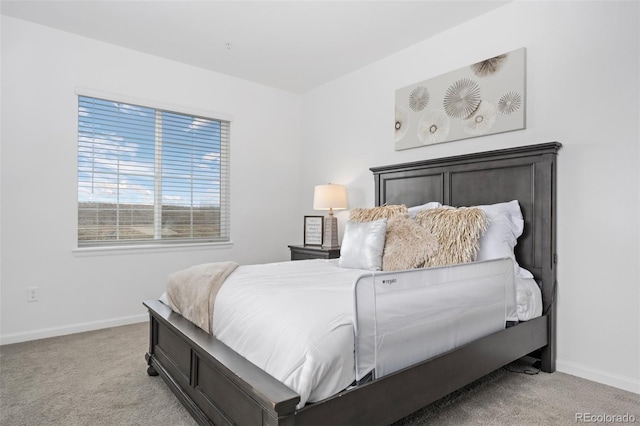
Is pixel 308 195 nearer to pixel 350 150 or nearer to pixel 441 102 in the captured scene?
pixel 350 150

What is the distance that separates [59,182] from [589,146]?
3.96 m

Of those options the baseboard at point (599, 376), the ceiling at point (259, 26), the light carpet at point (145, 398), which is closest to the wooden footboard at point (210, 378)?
the light carpet at point (145, 398)

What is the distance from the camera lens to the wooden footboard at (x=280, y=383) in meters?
1.20

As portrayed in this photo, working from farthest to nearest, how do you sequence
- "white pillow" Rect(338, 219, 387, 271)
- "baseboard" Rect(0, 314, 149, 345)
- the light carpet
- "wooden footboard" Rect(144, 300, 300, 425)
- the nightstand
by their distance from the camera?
the nightstand
"baseboard" Rect(0, 314, 149, 345)
"white pillow" Rect(338, 219, 387, 271)
the light carpet
"wooden footboard" Rect(144, 300, 300, 425)

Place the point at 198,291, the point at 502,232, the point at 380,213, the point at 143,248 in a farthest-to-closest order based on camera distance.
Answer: the point at 143,248 < the point at 380,213 < the point at 502,232 < the point at 198,291

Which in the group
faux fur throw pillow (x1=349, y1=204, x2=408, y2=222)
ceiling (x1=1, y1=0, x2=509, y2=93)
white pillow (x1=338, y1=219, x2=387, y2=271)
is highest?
ceiling (x1=1, y1=0, x2=509, y2=93)

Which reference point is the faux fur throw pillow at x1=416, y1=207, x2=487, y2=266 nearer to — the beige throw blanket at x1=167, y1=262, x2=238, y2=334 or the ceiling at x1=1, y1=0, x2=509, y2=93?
the beige throw blanket at x1=167, y1=262, x2=238, y2=334

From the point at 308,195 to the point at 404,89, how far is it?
1775mm

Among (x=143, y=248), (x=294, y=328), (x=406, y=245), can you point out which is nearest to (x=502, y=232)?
(x=406, y=245)

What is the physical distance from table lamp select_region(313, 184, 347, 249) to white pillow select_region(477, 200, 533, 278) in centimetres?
159

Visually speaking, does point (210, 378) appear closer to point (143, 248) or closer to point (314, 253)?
point (314, 253)

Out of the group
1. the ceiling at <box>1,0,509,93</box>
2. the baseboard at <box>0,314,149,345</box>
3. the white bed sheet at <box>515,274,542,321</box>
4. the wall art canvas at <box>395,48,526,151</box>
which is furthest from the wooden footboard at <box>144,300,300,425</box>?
the wall art canvas at <box>395,48,526,151</box>

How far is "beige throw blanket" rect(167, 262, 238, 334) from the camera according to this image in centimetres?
186

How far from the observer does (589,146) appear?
2312 millimetres
